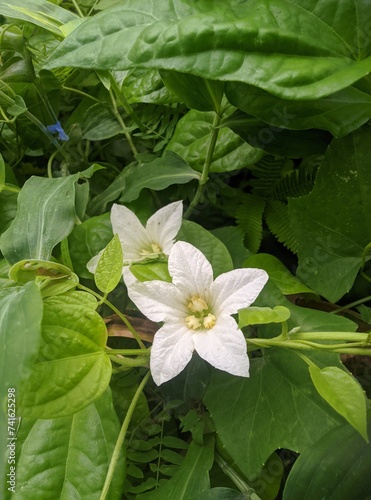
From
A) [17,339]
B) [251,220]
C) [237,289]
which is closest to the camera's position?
[17,339]

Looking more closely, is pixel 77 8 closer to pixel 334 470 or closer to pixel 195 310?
pixel 195 310

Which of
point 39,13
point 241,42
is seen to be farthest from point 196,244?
point 39,13

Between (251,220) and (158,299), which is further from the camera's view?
(251,220)

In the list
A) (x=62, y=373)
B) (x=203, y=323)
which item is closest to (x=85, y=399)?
(x=62, y=373)

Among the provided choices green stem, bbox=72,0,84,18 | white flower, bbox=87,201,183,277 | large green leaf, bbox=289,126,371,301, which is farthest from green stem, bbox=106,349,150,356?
green stem, bbox=72,0,84,18

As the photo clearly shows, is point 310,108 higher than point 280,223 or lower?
higher

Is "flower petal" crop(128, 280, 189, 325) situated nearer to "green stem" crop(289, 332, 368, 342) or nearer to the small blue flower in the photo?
"green stem" crop(289, 332, 368, 342)

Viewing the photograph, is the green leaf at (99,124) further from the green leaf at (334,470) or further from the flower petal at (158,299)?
the green leaf at (334,470)
